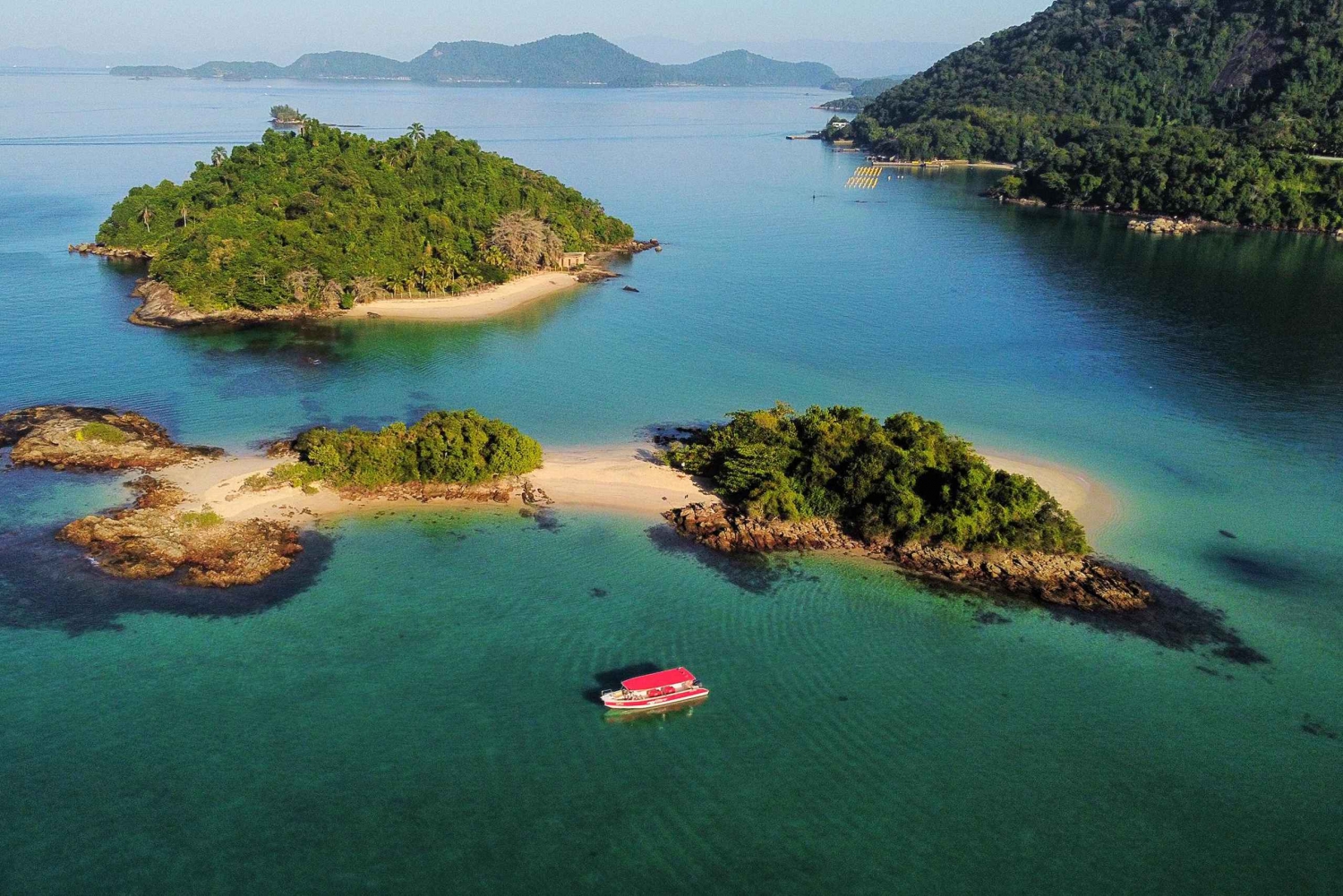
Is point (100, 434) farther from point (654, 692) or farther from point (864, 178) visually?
point (864, 178)

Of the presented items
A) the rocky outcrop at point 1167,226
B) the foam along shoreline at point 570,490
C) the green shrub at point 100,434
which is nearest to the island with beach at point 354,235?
the green shrub at point 100,434

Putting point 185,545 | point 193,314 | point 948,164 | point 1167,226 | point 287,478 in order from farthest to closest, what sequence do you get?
point 948,164
point 1167,226
point 193,314
point 287,478
point 185,545

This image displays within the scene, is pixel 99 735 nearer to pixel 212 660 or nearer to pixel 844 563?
pixel 212 660

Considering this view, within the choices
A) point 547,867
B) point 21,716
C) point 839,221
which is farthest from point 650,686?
point 839,221

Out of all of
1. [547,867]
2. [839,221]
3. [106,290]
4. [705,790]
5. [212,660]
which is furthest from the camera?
[839,221]

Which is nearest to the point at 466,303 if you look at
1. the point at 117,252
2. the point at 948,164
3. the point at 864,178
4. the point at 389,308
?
the point at 389,308
